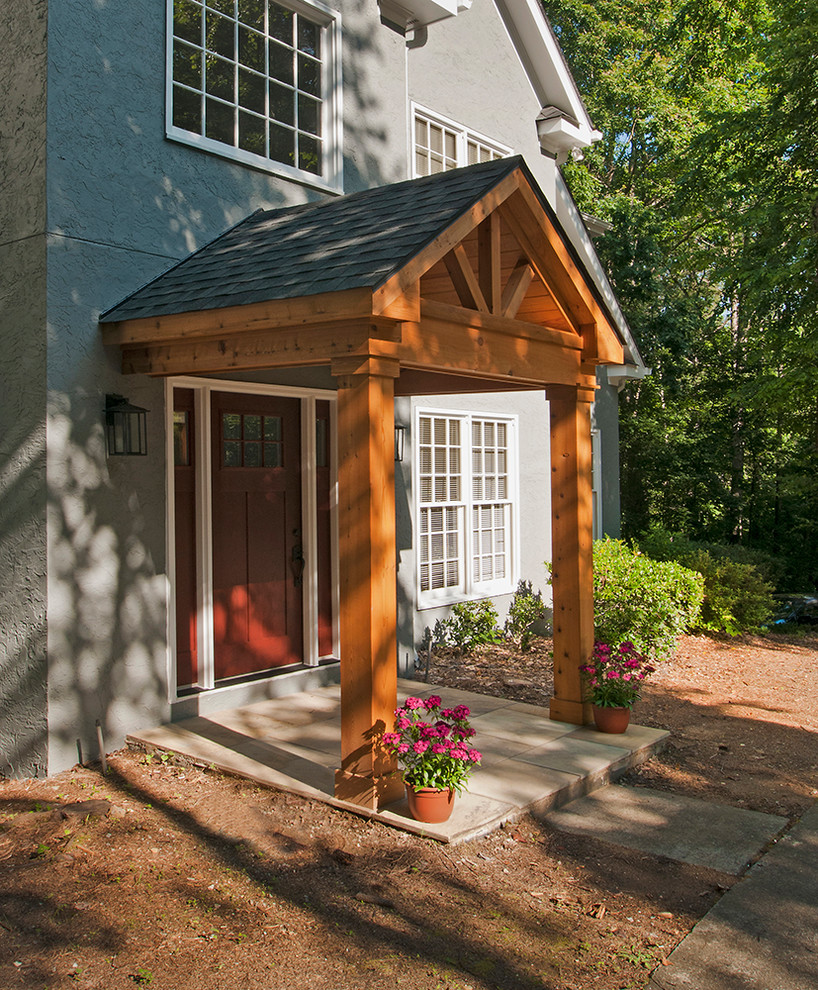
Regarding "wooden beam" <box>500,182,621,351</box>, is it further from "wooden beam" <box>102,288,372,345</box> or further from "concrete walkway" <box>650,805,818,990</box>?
"concrete walkway" <box>650,805,818,990</box>

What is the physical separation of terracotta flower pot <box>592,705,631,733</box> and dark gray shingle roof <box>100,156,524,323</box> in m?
3.62

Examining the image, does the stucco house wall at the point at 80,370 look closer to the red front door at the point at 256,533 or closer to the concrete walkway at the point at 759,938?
the red front door at the point at 256,533

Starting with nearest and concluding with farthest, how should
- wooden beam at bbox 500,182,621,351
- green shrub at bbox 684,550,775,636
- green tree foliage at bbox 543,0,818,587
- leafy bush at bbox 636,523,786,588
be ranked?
wooden beam at bbox 500,182,621,351 < green shrub at bbox 684,550,775,636 < leafy bush at bbox 636,523,786,588 < green tree foliage at bbox 543,0,818,587

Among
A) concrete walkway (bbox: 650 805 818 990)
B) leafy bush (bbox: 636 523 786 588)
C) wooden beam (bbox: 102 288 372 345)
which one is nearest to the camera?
concrete walkway (bbox: 650 805 818 990)

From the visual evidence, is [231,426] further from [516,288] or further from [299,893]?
[299,893]

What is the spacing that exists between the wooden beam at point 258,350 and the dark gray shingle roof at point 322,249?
24 cm

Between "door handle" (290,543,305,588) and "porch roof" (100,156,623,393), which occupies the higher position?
"porch roof" (100,156,623,393)

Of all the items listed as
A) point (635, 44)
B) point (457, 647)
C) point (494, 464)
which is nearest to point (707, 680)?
point (457, 647)

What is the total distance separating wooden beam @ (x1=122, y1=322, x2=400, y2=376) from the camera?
15.2 ft

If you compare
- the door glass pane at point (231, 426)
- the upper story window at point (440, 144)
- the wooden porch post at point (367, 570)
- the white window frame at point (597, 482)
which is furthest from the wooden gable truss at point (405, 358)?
the white window frame at point (597, 482)

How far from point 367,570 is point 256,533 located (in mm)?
2542

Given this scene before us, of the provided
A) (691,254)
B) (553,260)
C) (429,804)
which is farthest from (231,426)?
(691,254)

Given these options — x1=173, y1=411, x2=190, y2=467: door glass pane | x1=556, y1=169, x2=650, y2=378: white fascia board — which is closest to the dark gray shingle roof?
x1=173, y1=411, x2=190, y2=467: door glass pane

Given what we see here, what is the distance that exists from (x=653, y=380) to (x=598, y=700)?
17804 millimetres
